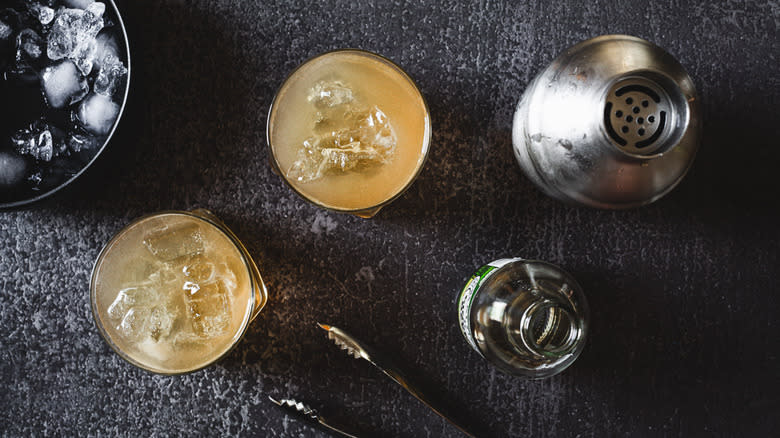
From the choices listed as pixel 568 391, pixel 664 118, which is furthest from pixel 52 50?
pixel 568 391

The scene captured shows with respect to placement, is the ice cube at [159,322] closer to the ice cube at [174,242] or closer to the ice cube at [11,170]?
the ice cube at [174,242]

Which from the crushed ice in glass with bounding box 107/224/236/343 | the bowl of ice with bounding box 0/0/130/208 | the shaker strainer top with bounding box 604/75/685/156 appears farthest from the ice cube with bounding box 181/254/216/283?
the shaker strainer top with bounding box 604/75/685/156

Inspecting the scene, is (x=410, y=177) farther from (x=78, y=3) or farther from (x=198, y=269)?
(x=78, y=3)

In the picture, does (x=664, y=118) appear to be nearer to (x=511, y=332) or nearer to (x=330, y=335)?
(x=511, y=332)

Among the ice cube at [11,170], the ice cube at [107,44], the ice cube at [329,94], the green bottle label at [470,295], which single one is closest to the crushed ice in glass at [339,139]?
the ice cube at [329,94]

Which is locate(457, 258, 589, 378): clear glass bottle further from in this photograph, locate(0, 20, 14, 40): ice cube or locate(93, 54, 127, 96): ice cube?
locate(0, 20, 14, 40): ice cube

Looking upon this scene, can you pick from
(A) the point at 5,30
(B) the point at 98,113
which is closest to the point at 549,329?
(B) the point at 98,113

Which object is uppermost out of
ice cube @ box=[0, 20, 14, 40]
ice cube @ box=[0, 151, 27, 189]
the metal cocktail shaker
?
the metal cocktail shaker

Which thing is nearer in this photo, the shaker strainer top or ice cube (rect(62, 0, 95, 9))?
the shaker strainer top
